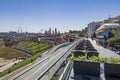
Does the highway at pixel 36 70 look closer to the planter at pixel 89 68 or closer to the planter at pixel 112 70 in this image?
the planter at pixel 89 68

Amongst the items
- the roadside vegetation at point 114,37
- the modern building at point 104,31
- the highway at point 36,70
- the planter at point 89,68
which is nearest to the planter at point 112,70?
the planter at point 89,68

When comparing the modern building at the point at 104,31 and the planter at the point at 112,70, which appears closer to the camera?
the planter at the point at 112,70

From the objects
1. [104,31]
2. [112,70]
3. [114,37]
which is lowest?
[112,70]

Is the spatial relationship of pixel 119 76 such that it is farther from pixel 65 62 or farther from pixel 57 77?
pixel 65 62

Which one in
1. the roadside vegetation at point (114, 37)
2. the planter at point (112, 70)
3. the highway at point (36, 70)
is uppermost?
the roadside vegetation at point (114, 37)

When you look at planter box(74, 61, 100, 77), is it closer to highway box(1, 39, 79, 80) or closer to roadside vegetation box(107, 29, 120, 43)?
highway box(1, 39, 79, 80)

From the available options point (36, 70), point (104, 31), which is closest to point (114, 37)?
point (104, 31)

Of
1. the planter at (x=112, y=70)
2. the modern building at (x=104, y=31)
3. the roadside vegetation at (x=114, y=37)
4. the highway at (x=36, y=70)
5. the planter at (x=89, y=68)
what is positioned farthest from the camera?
the modern building at (x=104, y=31)

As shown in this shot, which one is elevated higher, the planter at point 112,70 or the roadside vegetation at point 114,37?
the roadside vegetation at point 114,37

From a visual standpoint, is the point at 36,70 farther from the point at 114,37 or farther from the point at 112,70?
the point at 114,37
